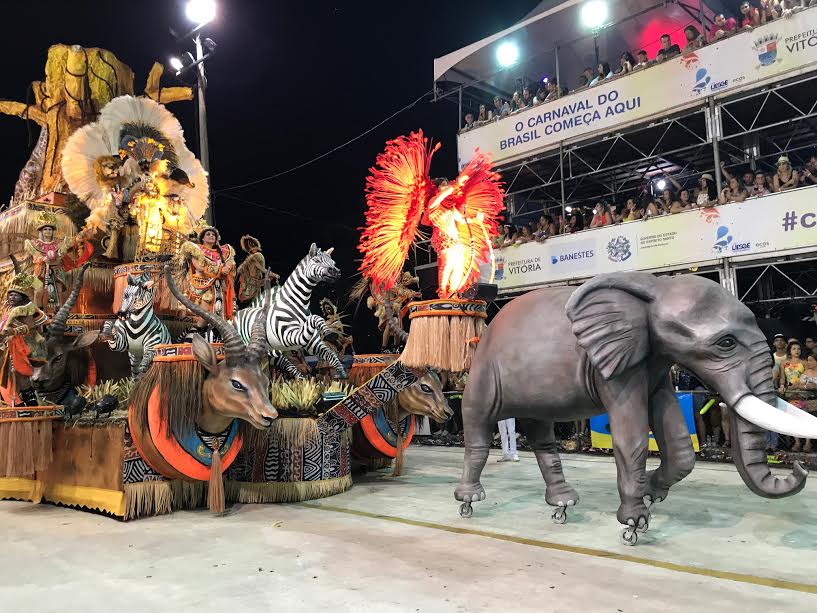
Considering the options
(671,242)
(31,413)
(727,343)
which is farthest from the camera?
(671,242)

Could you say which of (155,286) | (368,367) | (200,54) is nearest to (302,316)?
(368,367)

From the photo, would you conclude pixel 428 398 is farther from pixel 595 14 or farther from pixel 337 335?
pixel 595 14

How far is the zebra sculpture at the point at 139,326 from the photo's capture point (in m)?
6.20

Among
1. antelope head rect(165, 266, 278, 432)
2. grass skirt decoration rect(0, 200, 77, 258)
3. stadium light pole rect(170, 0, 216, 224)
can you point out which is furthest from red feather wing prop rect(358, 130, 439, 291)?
stadium light pole rect(170, 0, 216, 224)

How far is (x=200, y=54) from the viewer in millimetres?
9039

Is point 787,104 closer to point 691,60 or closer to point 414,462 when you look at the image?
point 691,60

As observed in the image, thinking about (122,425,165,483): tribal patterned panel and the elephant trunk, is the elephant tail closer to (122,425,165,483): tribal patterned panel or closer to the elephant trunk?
the elephant trunk

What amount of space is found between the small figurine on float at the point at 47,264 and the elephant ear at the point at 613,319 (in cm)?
580

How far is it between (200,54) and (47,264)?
3852mm

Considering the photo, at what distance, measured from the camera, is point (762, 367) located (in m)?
3.70

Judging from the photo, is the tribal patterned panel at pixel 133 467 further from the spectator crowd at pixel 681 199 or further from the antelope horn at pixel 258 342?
the spectator crowd at pixel 681 199

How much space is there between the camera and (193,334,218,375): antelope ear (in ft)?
17.0

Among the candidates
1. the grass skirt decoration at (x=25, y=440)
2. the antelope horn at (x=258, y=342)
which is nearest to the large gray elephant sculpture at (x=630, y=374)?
the antelope horn at (x=258, y=342)

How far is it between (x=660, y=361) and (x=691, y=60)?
8.87 meters
